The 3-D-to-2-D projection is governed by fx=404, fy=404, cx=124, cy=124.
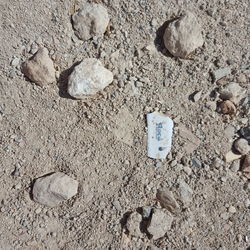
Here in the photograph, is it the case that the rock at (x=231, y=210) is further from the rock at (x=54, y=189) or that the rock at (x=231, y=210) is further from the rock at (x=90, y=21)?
the rock at (x=90, y=21)

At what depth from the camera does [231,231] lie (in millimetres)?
1752

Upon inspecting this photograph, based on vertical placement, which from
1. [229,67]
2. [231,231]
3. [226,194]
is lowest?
[231,231]

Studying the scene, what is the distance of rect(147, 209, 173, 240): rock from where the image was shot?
5.69 feet

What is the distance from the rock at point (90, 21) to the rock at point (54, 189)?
67 cm

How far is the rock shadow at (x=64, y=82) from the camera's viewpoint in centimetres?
190

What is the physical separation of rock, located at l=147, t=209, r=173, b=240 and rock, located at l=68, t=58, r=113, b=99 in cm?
61

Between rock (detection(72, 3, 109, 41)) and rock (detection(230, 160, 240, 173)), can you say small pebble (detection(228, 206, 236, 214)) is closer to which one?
rock (detection(230, 160, 240, 173))

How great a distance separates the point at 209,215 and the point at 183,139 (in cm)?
35

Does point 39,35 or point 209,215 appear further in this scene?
point 39,35

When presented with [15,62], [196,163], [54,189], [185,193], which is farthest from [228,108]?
[15,62]

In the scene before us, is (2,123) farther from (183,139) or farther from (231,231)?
(231,231)

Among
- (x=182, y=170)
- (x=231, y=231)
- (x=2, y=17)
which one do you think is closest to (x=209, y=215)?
(x=231, y=231)

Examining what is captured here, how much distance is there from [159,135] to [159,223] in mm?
391

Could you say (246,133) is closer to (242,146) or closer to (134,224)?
(242,146)
